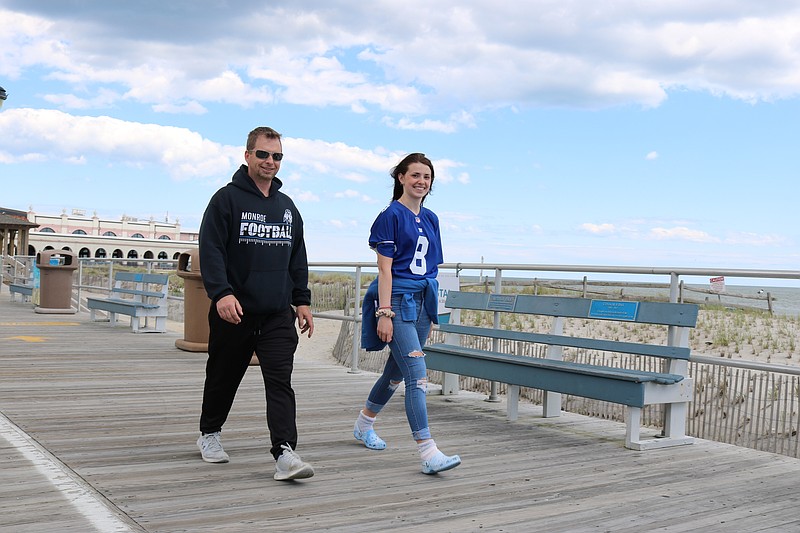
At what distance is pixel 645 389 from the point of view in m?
5.55

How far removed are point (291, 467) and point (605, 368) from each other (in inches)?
99.4

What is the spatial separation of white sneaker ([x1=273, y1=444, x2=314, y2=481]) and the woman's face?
1561mm

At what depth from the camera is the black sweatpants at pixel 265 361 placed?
4.56m

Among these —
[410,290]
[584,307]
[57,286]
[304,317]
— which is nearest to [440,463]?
[410,290]

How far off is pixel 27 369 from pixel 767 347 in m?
8.41

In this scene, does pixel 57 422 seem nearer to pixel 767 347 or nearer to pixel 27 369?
pixel 27 369

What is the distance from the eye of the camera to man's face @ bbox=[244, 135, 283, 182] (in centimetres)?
462

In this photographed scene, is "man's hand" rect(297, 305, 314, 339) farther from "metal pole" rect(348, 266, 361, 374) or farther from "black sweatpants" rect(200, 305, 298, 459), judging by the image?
"metal pole" rect(348, 266, 361, 374)

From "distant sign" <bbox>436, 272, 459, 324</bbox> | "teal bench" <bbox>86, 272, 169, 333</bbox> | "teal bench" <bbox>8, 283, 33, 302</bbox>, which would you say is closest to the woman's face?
"distant sign" <bbox>436, 272, 459, 324</bbox>

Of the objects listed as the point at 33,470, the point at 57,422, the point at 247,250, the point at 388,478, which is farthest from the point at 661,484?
the point at 57,422

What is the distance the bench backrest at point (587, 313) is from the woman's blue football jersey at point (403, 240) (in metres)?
1.77

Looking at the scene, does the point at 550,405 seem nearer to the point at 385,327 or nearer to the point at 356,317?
the point at 385,327

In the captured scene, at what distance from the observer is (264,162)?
15.1ft

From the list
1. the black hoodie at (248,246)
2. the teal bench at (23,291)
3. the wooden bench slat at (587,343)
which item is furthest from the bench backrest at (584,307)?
the teal bench at (23,291)
